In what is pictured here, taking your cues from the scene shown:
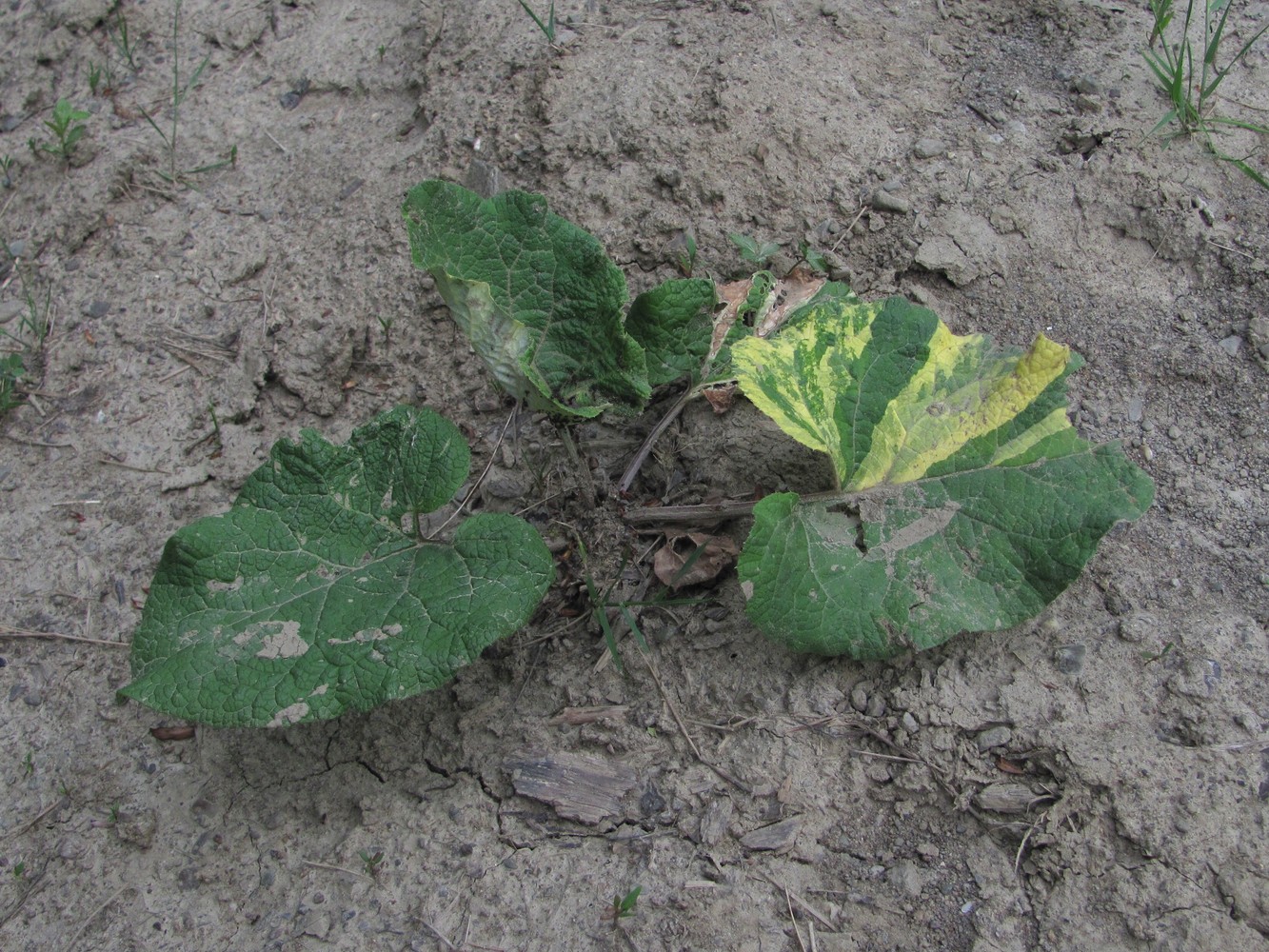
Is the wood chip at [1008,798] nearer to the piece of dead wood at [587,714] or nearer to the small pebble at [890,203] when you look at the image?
the piece of dead wood at [587,714]

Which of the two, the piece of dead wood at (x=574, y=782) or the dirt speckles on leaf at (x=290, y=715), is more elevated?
the dirt speckles on leaf at (x=290, y=715)

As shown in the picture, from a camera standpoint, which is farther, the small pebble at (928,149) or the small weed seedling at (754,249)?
the small pebble at (928,149)

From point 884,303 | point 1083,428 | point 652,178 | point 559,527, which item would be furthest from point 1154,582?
point 652,178

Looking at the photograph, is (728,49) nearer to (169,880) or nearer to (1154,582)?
(1154,582)

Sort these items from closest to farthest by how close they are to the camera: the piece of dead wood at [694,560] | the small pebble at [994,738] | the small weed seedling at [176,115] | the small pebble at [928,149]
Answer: the small pebble at [994,738] < the piece of dead wood at [694,560] < the small pebble at [928,149] < the small weed seedling at [176,115]

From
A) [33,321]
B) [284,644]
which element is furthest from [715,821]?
[33,321]

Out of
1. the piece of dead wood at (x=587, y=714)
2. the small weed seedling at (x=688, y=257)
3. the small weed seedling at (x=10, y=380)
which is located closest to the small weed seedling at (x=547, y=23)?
the small weed seedling at (x=688, y=257)

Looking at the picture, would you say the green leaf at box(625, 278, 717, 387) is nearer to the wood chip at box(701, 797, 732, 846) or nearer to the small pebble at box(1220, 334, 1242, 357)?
the wood chip at box(701, 797, 732, 846)
